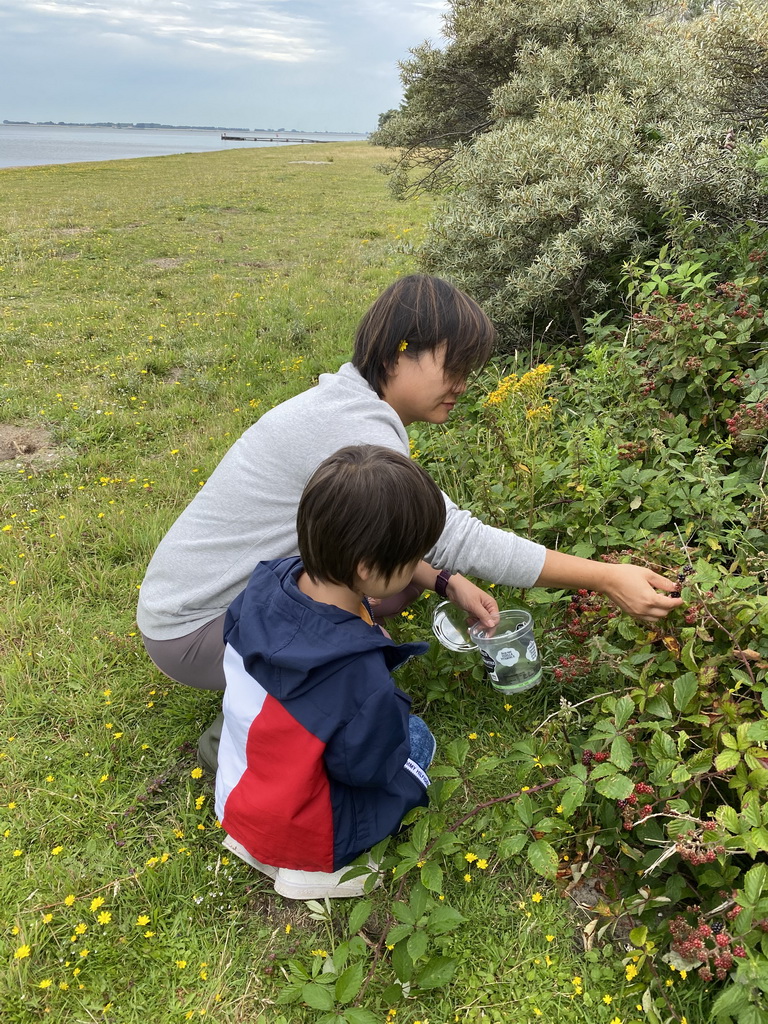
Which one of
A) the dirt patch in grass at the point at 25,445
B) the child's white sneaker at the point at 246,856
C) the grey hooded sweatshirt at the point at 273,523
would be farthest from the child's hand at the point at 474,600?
the dirt patch in grass at the point at 25,445

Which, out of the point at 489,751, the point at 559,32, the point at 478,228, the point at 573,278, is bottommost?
the point at 489,751

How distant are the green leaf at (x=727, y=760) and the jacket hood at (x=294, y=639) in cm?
76

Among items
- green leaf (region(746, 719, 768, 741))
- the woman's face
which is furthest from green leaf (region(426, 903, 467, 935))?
the woman's face

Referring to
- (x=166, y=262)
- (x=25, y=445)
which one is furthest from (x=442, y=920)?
(x=166, y=262)

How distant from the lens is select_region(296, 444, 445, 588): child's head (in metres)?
1.52

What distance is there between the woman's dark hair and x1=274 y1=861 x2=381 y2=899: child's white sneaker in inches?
58.3

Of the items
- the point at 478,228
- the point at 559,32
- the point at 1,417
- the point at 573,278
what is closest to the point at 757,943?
the point at 573,278

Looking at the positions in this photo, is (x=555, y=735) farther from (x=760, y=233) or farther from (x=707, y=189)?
(x=707, y=189)

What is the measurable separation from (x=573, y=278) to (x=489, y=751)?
268 cm

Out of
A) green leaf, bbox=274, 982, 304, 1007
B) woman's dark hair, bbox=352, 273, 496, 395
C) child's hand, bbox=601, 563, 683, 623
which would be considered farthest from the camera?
woman's dark hair, bbox=352, 273, 496, 395

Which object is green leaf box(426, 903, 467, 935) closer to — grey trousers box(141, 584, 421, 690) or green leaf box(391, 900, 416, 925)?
green leaf box(391, 900, 416, 925)

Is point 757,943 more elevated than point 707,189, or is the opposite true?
point 707,189

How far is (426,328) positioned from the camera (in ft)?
6.44

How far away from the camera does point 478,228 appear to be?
12.8 feet
